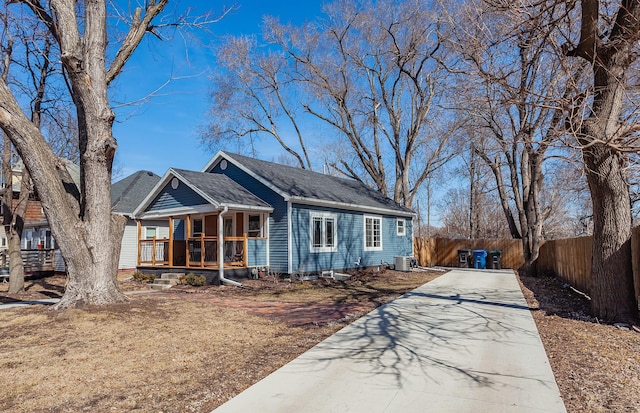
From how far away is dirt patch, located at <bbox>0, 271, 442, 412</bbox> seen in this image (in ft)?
13.5

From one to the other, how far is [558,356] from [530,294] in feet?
21.6

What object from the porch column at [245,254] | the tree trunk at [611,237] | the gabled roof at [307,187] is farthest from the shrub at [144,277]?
the tree trunk at [611,237]

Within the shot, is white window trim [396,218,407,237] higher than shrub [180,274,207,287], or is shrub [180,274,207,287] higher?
white window trim [396,218,407,237]

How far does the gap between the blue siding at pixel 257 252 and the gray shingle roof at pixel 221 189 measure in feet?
4.15

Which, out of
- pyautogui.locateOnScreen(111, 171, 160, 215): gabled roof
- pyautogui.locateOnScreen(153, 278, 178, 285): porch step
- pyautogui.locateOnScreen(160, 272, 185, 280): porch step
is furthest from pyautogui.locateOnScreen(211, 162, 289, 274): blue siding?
pyautogui.locateOnScreen(111, 171, 160, 215): gabled roof

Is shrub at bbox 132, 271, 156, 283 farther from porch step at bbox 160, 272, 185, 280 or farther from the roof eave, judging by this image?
the roof eave

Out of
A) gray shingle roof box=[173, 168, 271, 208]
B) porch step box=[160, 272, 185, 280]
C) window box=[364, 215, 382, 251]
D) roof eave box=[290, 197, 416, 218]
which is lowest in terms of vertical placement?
porch step box=[160, 272, 185, 280]

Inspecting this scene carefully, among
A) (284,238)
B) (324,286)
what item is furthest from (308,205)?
(324,286)

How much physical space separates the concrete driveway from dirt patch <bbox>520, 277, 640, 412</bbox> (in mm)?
173

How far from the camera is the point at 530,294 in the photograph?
37.8ft

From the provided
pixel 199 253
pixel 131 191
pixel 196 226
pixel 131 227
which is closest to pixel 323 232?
pixel 199 253

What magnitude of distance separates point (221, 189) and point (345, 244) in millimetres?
5423

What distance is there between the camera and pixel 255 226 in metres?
15.7

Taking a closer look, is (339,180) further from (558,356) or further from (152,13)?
(558,356)
